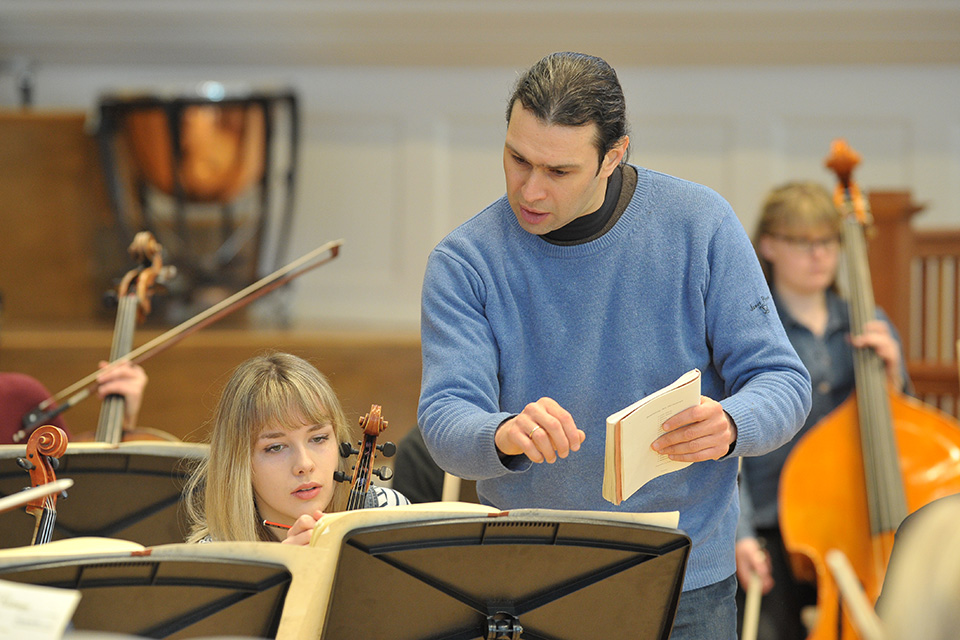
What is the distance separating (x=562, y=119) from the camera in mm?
1386

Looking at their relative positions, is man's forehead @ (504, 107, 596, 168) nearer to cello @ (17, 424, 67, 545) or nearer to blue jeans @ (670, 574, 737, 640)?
blue jeans @ (670, 574, 737, 640)

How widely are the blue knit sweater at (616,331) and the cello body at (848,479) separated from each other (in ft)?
2.66

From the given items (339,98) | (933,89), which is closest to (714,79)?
(933,89)

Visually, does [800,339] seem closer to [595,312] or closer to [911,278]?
[911,278]

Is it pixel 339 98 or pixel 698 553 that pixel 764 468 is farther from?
pixel 339 98

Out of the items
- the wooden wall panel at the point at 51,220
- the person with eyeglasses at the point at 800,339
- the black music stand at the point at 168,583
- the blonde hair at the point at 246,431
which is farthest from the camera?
the wooden wall panel at the point at 51,220

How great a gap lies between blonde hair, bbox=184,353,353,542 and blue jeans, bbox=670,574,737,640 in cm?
55

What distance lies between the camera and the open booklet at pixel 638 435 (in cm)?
119

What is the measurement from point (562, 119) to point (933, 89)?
9.42ft

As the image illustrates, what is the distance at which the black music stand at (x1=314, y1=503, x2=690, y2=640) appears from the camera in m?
1.16

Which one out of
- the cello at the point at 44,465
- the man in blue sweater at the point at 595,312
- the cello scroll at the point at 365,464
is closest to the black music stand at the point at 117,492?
the cello at the point at 44,465

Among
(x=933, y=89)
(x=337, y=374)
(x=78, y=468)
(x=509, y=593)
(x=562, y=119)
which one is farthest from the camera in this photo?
(x=933, y=89)

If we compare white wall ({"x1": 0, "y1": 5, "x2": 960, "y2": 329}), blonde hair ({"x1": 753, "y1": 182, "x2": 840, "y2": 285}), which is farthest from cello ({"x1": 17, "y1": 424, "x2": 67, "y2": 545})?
white wall ({"x1": 0, "y1": 5, "x2": 960, "y2": 329})

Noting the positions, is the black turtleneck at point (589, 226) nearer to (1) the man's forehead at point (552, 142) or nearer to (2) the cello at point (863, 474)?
(1) the man's forehead at point (552, 142)
